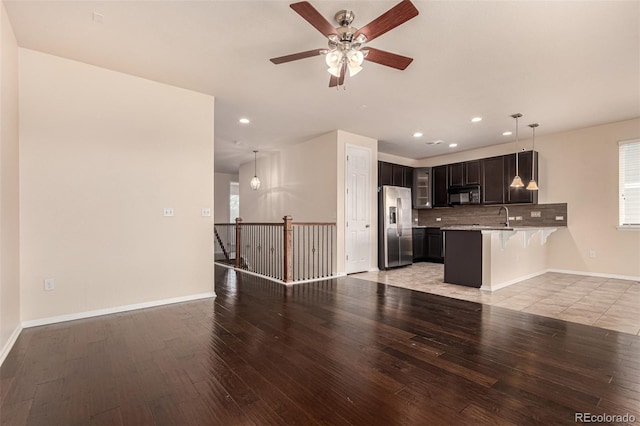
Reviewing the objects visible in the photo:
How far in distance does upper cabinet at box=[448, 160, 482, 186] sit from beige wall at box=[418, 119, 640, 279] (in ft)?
3.60

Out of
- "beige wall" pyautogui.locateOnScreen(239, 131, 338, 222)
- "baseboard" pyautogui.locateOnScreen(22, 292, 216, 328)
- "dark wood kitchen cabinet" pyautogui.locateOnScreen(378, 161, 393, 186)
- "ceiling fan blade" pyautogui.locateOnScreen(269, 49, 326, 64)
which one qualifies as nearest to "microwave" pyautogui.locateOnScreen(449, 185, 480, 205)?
"dark wood kitchen cabinet" pyautogui.locateOnScreen(378, 161, 393, 186)

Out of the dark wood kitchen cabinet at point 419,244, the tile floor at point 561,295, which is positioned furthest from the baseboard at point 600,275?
the dark wood kitchen cabinet at point 419,244

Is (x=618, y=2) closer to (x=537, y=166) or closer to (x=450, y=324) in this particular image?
(x=450, y=324)

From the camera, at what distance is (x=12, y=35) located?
8.89 ft

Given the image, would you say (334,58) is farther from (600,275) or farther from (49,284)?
(600,275)

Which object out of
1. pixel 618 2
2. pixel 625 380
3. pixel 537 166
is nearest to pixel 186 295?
pixel 625 380

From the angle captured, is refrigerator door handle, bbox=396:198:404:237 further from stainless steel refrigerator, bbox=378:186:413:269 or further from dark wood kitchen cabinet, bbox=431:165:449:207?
dark wood kitchen cabinet, bbox=431:165:449:207

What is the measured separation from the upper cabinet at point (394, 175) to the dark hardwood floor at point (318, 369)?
154 inches

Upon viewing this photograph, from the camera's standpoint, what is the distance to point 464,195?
7086mm

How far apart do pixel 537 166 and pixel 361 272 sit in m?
4.45

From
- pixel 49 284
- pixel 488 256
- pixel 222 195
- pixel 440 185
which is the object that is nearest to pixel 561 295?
pixel 488 256

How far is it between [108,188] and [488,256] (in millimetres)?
5417

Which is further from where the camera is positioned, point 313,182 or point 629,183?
point 313,182

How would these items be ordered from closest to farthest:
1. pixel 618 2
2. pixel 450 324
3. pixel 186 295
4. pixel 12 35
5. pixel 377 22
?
1. pixel 377 22
2. pixel 618 2
3. pixel 12 35
4. pixel 450 324
5. pixel 186 295
